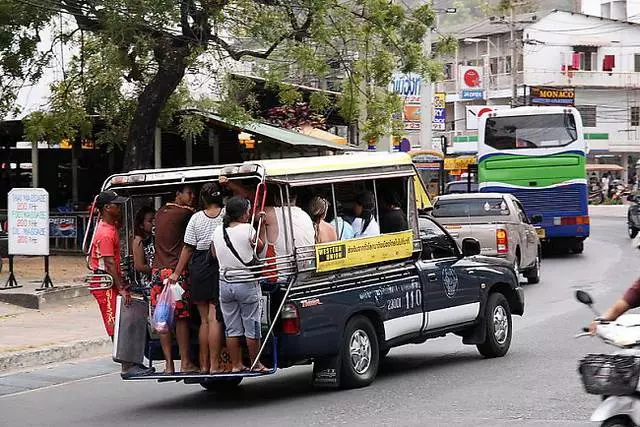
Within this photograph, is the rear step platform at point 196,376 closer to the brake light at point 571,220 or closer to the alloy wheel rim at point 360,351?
the alloy wheel rim at point 360,351

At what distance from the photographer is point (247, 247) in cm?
1023

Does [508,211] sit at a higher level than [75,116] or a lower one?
lower

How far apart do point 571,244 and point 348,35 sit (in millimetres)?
10972

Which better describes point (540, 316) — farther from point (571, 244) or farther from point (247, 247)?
point (571, 244)

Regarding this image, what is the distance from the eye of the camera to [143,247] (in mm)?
11773

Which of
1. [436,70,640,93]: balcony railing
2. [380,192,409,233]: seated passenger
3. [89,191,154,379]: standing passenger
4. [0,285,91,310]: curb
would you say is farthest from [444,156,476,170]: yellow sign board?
[89,191,154,379]: standing passenger

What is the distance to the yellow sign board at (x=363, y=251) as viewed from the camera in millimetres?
10891

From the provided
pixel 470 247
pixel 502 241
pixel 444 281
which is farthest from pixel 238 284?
pixel 502 241

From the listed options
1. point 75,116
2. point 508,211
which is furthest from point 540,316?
point 75,116

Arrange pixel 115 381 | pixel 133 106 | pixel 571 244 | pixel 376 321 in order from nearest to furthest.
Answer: pixel 376 321
pixel 115 381
pixel 133 106
pixel 571 244

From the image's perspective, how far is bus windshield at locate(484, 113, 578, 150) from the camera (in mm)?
29594

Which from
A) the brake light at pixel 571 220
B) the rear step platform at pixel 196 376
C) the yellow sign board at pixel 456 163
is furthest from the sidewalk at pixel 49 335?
the yellow sign board at pixel 456 163

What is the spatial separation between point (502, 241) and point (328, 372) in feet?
34.9

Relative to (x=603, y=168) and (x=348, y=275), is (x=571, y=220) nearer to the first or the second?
(x=348, y=275)
